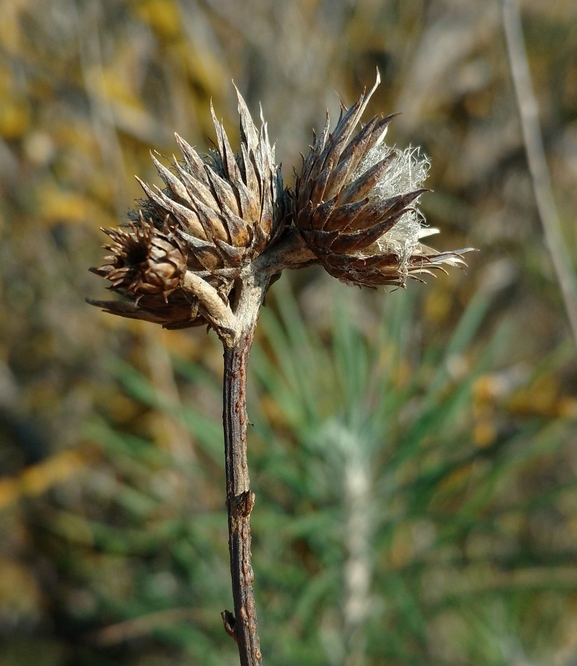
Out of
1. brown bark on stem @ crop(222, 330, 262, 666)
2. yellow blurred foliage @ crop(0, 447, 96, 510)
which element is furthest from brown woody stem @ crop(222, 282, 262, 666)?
yellow blurred foliage @ crop(0, 447, 96, 510)

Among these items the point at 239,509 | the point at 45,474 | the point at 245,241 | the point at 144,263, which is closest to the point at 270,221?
the point at 245,241

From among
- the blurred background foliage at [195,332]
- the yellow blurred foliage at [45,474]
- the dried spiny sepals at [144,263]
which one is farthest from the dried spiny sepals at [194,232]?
the yellow blurred foliage at [45,474]

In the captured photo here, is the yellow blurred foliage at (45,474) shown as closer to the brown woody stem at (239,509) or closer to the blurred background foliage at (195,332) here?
the blurred background foliage at (195,332)

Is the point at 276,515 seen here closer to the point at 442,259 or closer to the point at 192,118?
the point at 442,259

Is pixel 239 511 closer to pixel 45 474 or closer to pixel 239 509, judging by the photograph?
pixel 239 509

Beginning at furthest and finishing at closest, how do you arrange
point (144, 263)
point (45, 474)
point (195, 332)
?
point (195, 332) → point (45, 474) → point (144, 263)

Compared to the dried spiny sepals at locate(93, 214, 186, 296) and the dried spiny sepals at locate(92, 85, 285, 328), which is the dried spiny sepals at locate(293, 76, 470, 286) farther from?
the dried spiny sepals at locate(93, 214, 186, 296)

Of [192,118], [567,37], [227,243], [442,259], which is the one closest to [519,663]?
[442,259]
